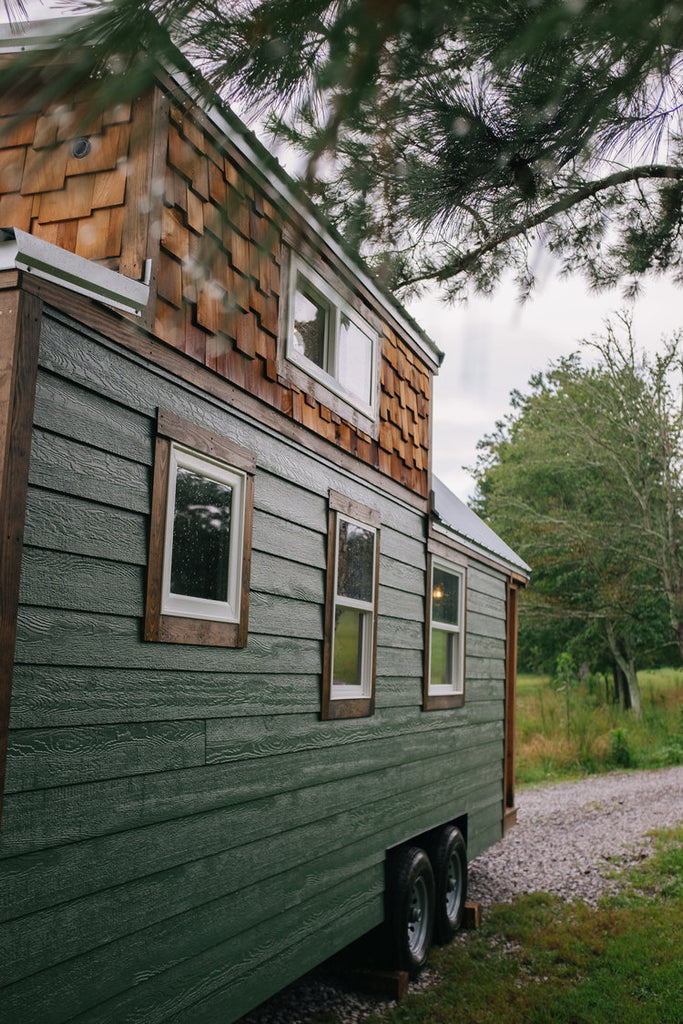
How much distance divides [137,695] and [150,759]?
0.27m

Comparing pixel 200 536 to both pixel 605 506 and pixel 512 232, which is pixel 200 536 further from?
pixel 605 506

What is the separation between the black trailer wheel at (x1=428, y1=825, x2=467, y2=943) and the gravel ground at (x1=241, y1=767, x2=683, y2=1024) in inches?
26.0

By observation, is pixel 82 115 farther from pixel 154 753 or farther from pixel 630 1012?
pixel 630 1012

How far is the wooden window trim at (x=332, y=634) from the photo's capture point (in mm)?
4965

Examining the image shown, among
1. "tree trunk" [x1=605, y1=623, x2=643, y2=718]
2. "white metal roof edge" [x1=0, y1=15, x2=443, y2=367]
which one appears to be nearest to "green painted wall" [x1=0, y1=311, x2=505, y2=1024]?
"white metal roof edge" [x1=0, y1=15, x2=443, y2=367]

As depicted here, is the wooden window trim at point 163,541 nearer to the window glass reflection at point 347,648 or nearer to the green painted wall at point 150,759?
the green painted wall at point 150,759

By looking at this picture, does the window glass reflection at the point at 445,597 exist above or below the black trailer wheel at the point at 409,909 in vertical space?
above

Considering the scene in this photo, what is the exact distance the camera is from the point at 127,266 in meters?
3.56

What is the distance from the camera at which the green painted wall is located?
286cm

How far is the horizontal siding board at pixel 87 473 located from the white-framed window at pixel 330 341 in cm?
160

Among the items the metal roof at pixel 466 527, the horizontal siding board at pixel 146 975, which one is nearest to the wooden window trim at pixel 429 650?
the metal roof at pixel 466 527

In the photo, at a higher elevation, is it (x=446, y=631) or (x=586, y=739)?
(x=446, y=631)

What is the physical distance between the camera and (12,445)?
2762 millimetres

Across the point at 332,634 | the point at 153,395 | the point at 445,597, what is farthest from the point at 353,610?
→ the point at 153,395
